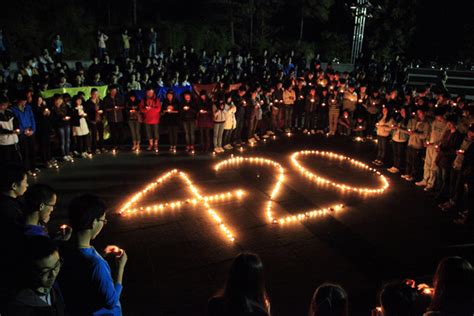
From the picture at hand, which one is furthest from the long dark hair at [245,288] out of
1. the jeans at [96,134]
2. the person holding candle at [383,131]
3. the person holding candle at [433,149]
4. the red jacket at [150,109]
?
the jeans at [96,134]

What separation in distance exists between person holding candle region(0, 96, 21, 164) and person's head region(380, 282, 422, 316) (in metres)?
8.40

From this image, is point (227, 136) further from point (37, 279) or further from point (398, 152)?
point (37, 279)

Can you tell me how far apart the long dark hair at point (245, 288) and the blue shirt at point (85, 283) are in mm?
883

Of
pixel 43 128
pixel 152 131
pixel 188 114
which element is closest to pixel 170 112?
pixel 188 114

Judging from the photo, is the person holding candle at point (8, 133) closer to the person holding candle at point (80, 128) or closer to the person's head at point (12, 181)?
the person holding candle at point (80, 128)

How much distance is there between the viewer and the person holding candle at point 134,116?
38.6 ft

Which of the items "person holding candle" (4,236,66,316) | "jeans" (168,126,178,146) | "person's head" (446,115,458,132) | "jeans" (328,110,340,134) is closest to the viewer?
"person holding candle" (4,236,66,316)

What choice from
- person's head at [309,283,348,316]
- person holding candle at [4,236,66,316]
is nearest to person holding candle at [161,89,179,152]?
person holding candle at [4,236,66,316]

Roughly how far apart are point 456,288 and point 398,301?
2.00 feet

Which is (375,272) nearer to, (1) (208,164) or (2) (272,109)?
(1) (208,164)

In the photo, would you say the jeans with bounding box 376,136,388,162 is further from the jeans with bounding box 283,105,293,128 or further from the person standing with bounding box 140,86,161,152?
the person standing with bounding box 140,86,161,152

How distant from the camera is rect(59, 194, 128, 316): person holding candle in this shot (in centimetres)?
305

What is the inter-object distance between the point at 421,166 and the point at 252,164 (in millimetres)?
4371

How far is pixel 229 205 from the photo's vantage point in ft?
27.8
